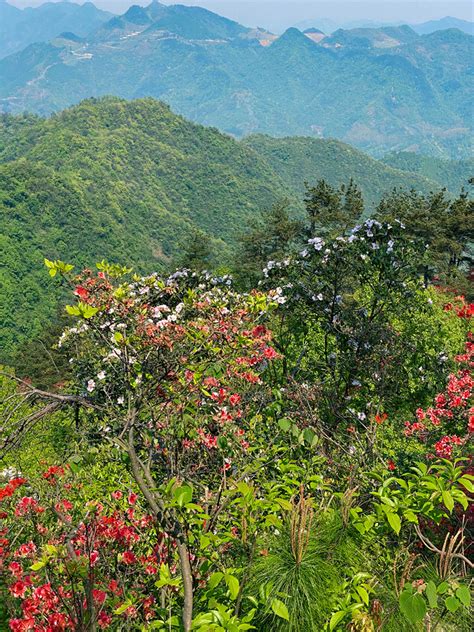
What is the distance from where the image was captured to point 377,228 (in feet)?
27.8

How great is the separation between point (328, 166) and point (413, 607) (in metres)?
179

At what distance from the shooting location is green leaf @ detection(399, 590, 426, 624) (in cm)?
184

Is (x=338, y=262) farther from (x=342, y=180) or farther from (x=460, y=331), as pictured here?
(x=342, y=180)

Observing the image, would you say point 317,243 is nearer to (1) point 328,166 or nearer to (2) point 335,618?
(2) point 335,618

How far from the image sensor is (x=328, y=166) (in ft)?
561

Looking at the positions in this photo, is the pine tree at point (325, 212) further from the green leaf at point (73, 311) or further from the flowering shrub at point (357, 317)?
the green leaf at point (73, 311)

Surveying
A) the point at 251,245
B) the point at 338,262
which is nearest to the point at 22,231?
the point at 251,245

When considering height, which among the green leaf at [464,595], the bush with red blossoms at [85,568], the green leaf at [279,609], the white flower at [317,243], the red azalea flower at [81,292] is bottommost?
the bush with red blossoms at [85,568]

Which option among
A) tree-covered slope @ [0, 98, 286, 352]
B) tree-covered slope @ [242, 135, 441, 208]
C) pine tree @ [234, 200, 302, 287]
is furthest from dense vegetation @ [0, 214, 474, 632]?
tree-covered slope @ [242, 135, 441, 208]

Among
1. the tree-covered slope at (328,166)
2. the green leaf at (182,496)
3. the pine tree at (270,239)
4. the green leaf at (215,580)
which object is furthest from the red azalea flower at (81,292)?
the tree-covered slope at (328,166)

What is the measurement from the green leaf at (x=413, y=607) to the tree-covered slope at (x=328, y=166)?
15699 cm

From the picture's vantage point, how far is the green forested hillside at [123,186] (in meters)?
74.6

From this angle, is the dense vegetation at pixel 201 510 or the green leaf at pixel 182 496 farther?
the dense vegetation at pixel 201 510

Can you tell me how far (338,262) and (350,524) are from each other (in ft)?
20.4
